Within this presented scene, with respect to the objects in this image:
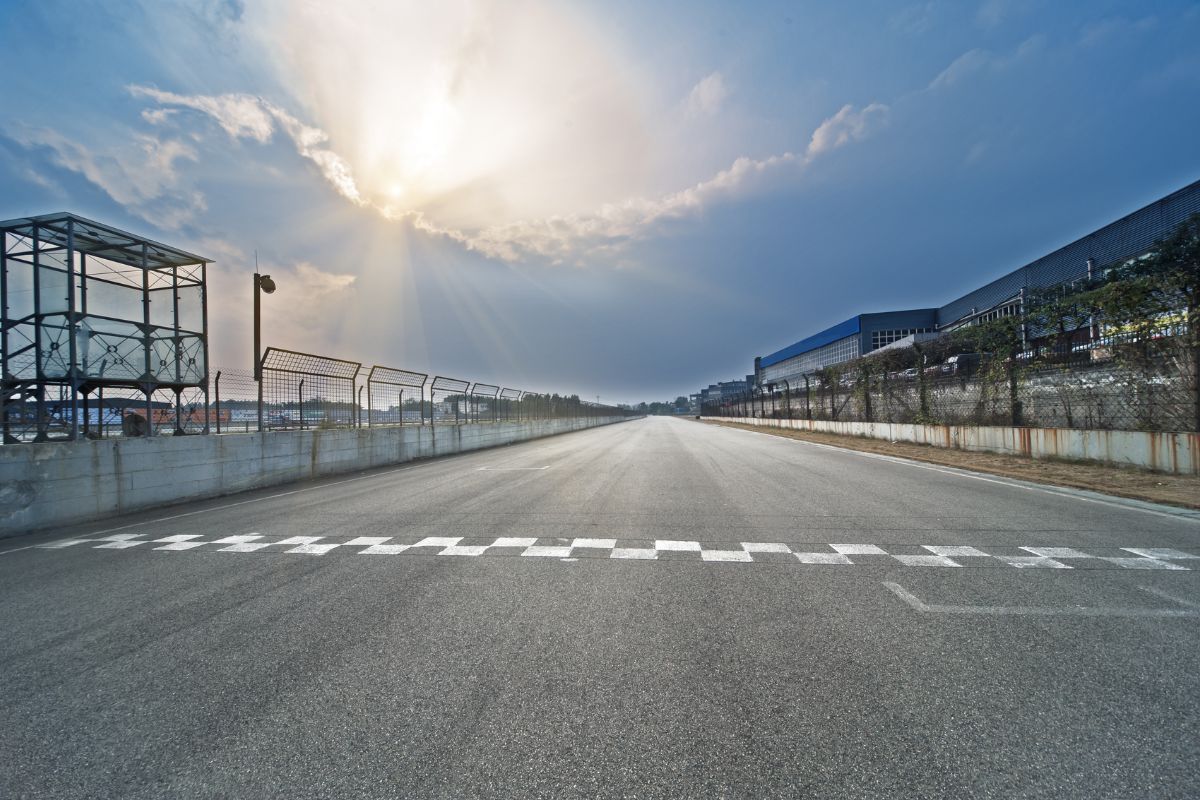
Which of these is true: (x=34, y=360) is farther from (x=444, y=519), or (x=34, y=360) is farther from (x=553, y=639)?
(x=553, y=639)

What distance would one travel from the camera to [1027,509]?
6383 mm

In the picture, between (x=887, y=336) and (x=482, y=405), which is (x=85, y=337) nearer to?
(x=482, y=405)

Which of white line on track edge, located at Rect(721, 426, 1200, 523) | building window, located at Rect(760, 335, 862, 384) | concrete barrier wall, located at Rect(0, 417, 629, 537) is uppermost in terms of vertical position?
building window, located at Rect(760, 335, 862, 384)

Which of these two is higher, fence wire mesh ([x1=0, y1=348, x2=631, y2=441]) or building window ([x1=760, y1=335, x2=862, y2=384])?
building window ([x1=760, y1=335, x2=862, y2=384])

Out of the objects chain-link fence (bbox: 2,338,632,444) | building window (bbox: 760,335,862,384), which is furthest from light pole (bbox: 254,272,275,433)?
building window (bbox: 760,335,862,384)

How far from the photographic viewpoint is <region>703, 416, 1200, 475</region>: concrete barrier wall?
8.00 meters

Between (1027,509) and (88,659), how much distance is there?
9576mm

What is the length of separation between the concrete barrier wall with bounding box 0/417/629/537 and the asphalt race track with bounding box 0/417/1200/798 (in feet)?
4.82

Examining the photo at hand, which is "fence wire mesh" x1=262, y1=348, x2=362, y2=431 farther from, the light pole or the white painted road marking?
the white painted road marking

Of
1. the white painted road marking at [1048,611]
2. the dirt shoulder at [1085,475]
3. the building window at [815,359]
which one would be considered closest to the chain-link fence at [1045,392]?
the dirt shoulder at [1085,475]

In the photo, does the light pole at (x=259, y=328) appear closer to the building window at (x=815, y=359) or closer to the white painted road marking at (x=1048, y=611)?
the white painted road marking at (x=1048, y=611)

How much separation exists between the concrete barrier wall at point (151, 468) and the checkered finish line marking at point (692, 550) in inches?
53.1

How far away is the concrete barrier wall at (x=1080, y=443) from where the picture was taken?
26.2ft

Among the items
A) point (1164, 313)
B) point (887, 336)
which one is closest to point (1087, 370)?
point (1164, 313)
